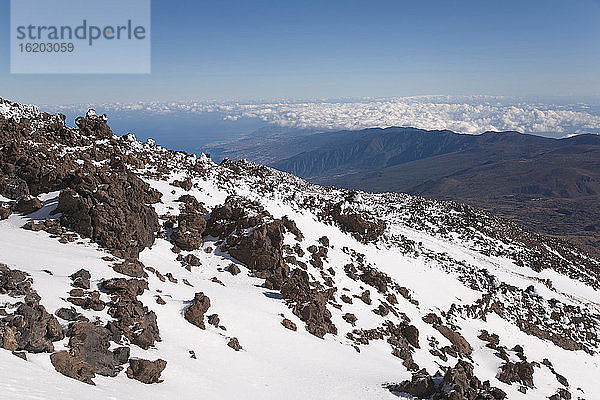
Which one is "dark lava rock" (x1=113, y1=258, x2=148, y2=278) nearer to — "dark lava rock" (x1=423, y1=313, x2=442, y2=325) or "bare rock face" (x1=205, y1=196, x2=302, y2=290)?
"bare rock face" (x1=205, y1=196, x2=302, y2=290)

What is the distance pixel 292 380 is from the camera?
14.0 meters

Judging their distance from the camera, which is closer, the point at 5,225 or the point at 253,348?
the point at 253,348

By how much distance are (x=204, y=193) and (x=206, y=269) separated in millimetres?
8966

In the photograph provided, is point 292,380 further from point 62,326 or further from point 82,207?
point 82,207

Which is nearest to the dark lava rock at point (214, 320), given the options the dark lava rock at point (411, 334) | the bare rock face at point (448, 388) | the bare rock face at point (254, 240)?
the bare rock face at point (254, 240)

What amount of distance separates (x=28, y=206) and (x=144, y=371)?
14357 millimetres

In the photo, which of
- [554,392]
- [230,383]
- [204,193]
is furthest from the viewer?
[204,193]

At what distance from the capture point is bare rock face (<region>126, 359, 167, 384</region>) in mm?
10248

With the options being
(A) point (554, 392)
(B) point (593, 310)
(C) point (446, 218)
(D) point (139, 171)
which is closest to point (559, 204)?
(C) point (446, 218)

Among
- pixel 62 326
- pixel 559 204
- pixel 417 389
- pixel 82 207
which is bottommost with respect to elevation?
pixel 559 204

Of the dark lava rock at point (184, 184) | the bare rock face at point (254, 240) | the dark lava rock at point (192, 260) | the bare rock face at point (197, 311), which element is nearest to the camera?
the bare rock face at point (197, 311)

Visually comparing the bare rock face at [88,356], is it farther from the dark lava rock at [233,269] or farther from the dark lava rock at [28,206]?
the dark lava rock at [28,206]

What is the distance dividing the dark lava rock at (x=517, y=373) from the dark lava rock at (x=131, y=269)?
2159 centimetres

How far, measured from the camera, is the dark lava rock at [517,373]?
21.3 m
